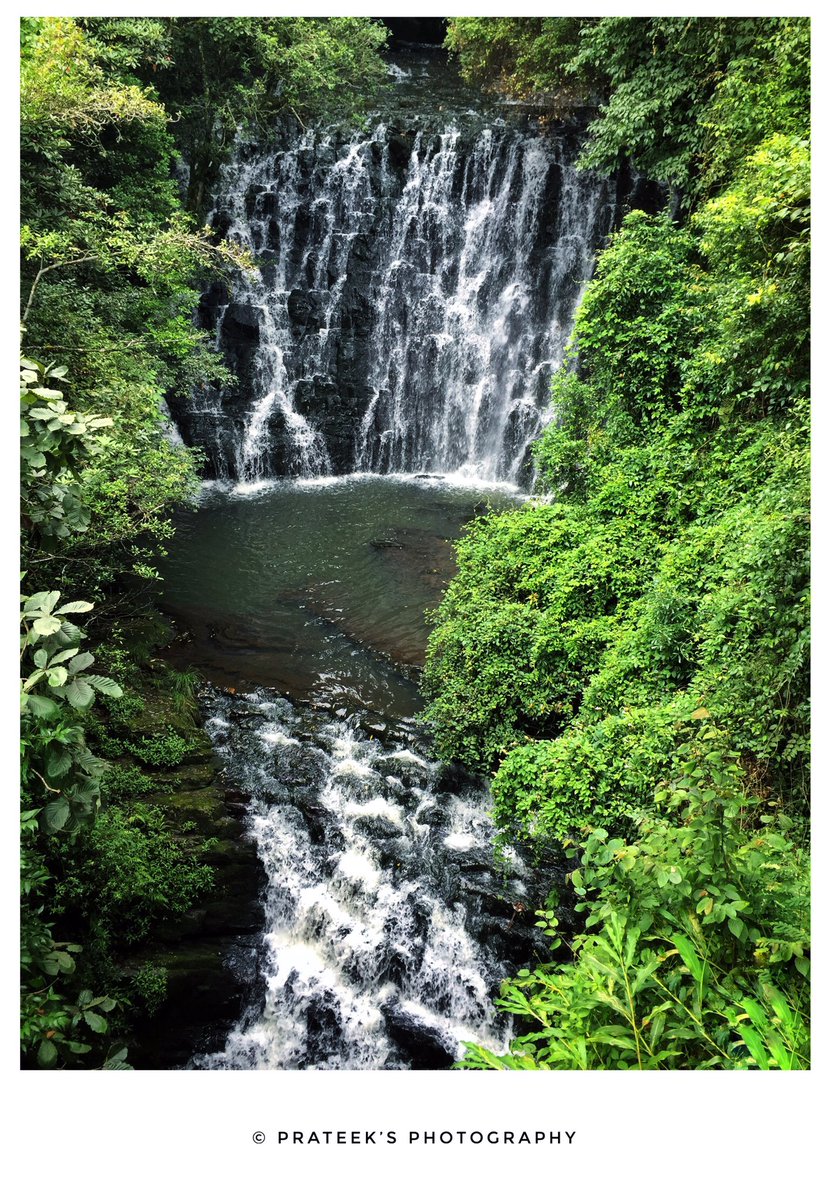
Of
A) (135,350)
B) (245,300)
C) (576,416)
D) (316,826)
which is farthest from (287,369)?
(316,826)

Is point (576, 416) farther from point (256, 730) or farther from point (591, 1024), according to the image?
point (591, 1024)

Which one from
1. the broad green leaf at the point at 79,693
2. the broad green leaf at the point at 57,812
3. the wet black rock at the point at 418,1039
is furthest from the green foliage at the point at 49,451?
the wet black rock at the point at 418,1039

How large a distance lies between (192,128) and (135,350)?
329 inches

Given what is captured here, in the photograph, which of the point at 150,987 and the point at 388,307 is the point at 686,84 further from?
the point at 150,987

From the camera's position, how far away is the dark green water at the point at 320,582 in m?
8.80

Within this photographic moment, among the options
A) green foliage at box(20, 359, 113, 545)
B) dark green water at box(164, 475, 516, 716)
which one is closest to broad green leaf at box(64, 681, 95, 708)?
green foliage at box(20, 359, 113, 545)

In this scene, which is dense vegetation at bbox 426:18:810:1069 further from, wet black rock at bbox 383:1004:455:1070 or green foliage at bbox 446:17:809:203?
wet black rock at bbox 383:1004:455:1070

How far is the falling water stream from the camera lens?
567 cm

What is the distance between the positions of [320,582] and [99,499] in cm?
445

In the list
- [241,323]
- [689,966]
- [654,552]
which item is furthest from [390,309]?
[689,966]

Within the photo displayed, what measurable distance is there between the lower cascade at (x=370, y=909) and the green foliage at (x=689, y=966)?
7.83 ft

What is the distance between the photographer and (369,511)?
45.1ft

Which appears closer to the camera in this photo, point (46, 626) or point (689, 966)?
point (46, 626)
